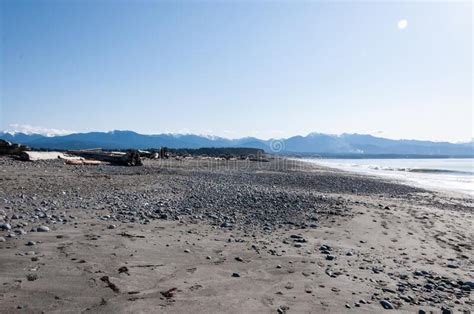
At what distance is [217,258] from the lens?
6051 mm

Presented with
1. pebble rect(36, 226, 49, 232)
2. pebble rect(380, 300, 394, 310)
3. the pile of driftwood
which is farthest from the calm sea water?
pebble rect(36, 226, 49, 232)

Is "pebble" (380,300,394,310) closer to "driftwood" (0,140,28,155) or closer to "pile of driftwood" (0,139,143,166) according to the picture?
"pile of driftwood" (0,139,143,166)

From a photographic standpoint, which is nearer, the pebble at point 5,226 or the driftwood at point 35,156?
the pebble at point 5,226

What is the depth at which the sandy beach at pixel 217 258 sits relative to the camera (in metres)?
4.39

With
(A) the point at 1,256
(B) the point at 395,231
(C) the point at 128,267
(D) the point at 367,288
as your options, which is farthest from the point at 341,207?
(A) the point at 1,256

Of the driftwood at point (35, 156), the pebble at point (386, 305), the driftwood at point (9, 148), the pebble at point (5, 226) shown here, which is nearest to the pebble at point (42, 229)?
the pebble at point (5, 226)

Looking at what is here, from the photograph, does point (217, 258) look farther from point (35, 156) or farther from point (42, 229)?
point (35, 156)

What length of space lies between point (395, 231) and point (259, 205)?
13.5ft

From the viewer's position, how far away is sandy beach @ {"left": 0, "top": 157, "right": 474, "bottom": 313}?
A: 4.39 meters

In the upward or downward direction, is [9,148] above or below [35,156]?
above

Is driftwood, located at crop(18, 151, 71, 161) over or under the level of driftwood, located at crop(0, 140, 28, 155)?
under

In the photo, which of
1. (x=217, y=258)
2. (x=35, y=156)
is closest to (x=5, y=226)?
(x=217, y=258)

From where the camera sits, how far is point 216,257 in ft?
20.0

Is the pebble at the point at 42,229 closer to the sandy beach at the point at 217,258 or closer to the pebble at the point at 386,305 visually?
the sandy beach at the point at 217,258
